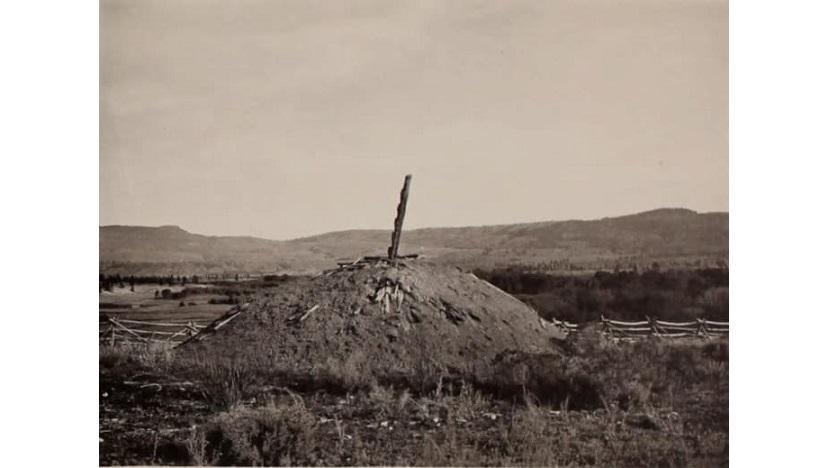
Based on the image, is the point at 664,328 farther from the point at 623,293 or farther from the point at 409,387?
the point at 409,387

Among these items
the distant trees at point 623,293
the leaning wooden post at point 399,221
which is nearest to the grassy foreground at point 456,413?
the distant trees at point 623,293

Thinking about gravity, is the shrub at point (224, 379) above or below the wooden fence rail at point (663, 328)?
below

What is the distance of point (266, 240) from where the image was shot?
9406 mm

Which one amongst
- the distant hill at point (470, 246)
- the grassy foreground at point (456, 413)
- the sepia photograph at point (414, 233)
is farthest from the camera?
the distant hill at point (470, 246)

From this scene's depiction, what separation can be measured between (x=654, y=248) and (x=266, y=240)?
4.10 meters

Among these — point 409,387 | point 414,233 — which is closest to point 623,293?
point 414,233

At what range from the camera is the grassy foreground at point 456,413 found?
338 inches

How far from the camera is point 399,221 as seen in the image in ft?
30.5

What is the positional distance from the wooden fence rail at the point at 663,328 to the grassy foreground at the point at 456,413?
0.36 ft

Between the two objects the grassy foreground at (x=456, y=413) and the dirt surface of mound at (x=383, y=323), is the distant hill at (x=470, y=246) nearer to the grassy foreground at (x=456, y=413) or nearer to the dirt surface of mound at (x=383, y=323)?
the dirt surface of mound at (x=383, y=323)

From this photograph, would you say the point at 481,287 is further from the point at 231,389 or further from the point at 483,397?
the point at 231,389

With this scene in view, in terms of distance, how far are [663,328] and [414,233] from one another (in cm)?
275
